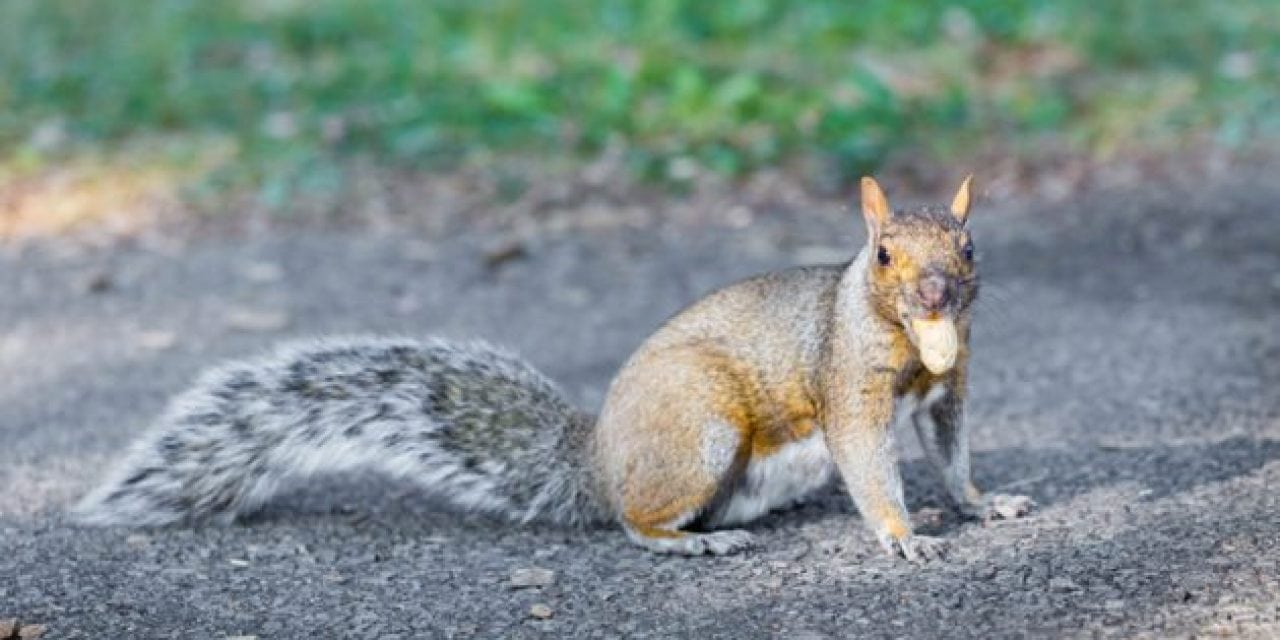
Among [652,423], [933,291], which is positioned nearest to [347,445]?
[652,423]

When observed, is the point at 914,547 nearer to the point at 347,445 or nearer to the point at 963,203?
the point at 963,203

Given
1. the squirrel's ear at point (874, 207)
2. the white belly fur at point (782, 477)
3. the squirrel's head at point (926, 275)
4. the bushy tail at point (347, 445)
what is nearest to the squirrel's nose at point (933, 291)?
the squirrel's head at point (926, 275)

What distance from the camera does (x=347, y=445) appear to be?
422 centimetres

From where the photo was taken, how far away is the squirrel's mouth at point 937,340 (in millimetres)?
3723

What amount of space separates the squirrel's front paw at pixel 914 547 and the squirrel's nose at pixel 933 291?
1.76 feet

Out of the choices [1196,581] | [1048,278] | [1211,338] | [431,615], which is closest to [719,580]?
[431,615]

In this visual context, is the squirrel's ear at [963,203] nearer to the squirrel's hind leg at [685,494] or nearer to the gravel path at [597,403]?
the gravel path at [597,403]

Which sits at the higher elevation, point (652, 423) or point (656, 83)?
point (656, 83)

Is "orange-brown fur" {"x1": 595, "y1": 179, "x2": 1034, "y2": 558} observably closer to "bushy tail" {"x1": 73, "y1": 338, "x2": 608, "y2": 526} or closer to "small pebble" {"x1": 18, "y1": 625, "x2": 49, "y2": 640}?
"bushy tail" {"x1": 73, "y1": 338, "x2": 608, "y2": 526}

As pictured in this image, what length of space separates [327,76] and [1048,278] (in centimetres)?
453

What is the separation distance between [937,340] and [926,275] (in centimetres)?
14

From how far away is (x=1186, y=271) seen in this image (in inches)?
267

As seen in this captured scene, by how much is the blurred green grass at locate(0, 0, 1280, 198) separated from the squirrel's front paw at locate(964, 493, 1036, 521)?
158 inches

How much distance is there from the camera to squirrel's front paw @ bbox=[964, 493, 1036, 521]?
Result: 4191 millimetres
